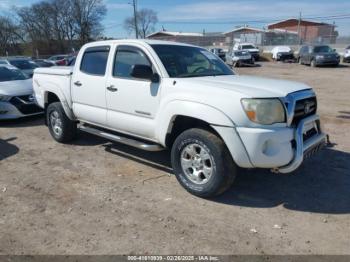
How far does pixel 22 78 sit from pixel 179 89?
7.18 m

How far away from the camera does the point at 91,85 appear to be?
5730 mm

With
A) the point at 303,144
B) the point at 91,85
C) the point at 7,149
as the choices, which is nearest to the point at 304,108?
the point at 303,144

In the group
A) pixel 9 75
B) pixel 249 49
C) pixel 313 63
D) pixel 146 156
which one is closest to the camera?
pixel 146 156

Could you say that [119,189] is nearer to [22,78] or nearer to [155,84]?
[155,84]

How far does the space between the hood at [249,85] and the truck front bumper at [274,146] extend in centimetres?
41

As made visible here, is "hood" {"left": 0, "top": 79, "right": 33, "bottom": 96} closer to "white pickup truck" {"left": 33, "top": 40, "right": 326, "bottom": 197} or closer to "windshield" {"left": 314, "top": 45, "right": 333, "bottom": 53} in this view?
"white pickup truck" {"left": 33, "top": 40, "right": 326, "bottom": 197}

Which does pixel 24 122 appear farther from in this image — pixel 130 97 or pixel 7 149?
pixel 130 97

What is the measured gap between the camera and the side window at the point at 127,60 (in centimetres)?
506

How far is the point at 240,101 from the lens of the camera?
12.7 ft

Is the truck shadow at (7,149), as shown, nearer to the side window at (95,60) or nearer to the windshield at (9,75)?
the side window at (95,60)

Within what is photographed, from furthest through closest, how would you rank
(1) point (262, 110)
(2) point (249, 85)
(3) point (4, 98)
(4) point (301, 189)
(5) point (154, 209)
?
1. (3) point (4, 98)
2. (4) point (301, 189)
3. (2) point (249, 85)
4. (5) point (154, 209)
5. (1) point (262, 110)

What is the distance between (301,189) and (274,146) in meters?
1.09

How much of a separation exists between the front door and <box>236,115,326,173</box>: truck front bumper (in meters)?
1.43

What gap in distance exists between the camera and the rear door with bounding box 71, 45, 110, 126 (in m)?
5.59
